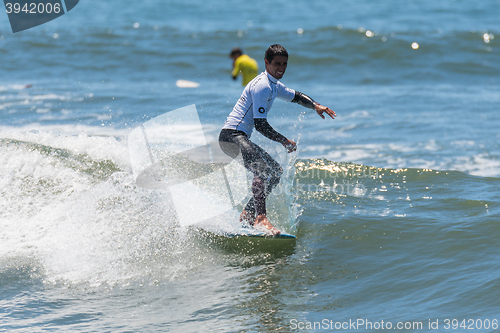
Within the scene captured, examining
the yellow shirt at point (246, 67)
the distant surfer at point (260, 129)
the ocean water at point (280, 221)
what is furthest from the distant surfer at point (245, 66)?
the distant surfer at point (260, 129)

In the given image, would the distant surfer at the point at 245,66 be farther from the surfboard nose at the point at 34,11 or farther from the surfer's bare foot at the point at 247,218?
the surfboard nose at the point at 34,11

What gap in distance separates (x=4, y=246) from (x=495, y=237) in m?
5.81

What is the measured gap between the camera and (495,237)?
20.0ft

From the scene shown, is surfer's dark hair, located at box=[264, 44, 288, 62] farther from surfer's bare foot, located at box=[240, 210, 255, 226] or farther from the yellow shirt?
the yellow shirt

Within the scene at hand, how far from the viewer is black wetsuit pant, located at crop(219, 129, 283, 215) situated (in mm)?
5637

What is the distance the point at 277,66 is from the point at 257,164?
1.10 meters

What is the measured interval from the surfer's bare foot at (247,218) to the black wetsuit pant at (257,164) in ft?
0.69

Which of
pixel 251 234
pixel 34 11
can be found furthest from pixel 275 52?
pixel 34 11

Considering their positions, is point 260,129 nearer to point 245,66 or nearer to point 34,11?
point 245,66

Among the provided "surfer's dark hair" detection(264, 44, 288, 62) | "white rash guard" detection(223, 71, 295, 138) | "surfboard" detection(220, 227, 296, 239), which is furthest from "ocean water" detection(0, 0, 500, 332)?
"surfer's dark hair" detection(264, 44, 288, 62)

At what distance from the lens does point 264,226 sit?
567 centimetres

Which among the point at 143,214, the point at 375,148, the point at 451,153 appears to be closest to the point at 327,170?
the point at 375,148

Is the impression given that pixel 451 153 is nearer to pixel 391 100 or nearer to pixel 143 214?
pixel 391 100

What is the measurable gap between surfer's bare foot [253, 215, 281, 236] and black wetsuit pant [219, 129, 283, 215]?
0.07m
